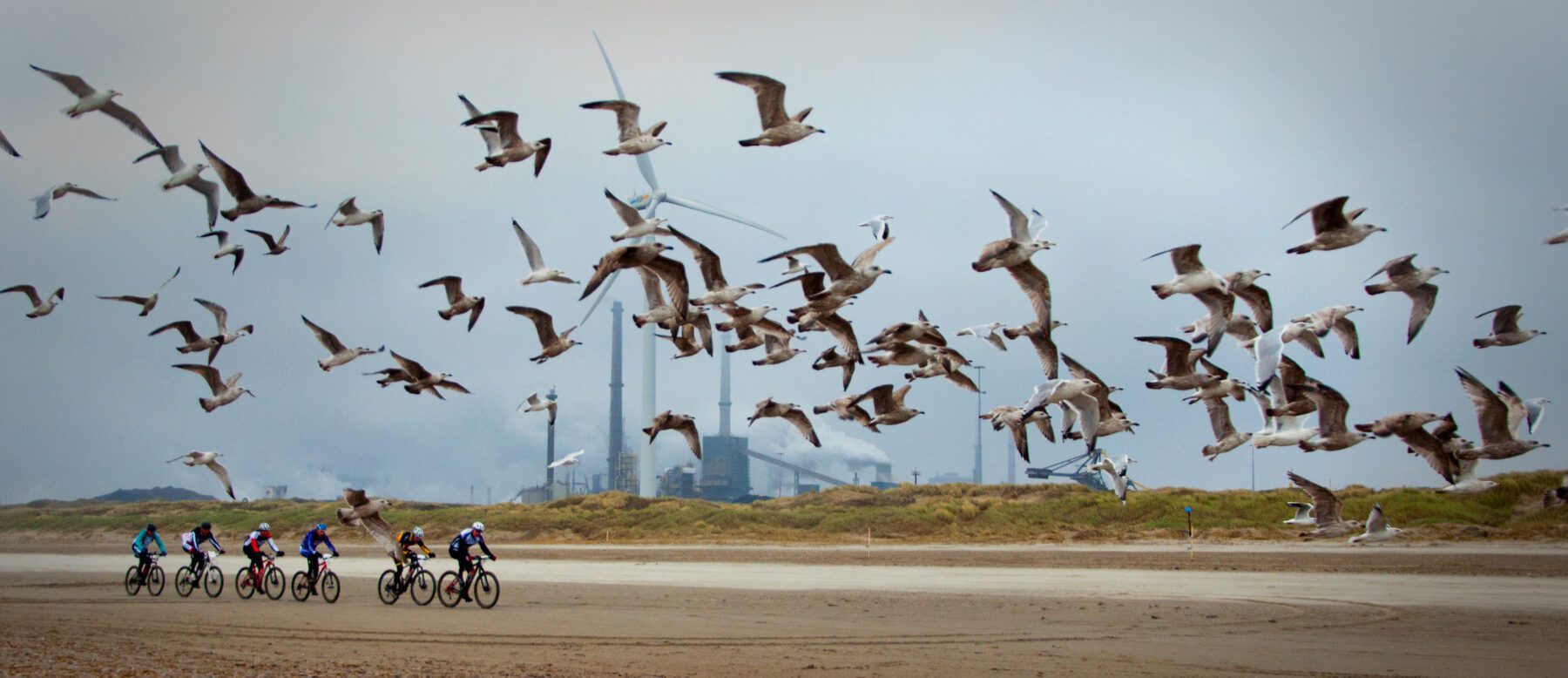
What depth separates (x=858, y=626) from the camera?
1144 inches

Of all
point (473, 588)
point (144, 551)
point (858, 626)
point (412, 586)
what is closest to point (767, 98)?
point (858, 626)

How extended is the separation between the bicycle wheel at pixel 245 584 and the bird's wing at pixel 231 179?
13.1m

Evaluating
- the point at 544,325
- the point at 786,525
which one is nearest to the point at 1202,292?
the point at 544,325

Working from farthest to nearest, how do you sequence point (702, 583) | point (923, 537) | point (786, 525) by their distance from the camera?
point (786, 525), point (923, 537), point (702, 583)

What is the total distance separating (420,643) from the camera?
25797 millimetres

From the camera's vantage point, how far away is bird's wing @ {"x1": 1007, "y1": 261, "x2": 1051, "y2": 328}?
25297 millimetres

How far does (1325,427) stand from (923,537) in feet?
162

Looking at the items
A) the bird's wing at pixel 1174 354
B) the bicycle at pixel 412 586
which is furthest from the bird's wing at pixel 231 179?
the bird's wing at pixel 1174 354

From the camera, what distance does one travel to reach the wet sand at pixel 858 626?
22.9m

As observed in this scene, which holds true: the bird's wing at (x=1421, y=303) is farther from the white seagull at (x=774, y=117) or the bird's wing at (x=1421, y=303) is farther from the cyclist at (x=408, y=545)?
the cyclist at (x=408, y=545)

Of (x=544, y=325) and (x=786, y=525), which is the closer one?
(x=544, y=325)

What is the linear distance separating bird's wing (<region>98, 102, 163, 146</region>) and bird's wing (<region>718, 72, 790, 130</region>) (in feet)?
41.6

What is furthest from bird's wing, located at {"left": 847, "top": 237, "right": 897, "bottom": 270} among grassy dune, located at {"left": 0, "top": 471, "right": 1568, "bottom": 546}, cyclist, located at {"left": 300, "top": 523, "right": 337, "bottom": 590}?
grassy dune, located at {"left": 0, "top": 471, "right": 1568, "bottom": 546}

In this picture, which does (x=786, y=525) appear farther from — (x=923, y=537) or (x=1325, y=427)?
(x=1325, y=427)
